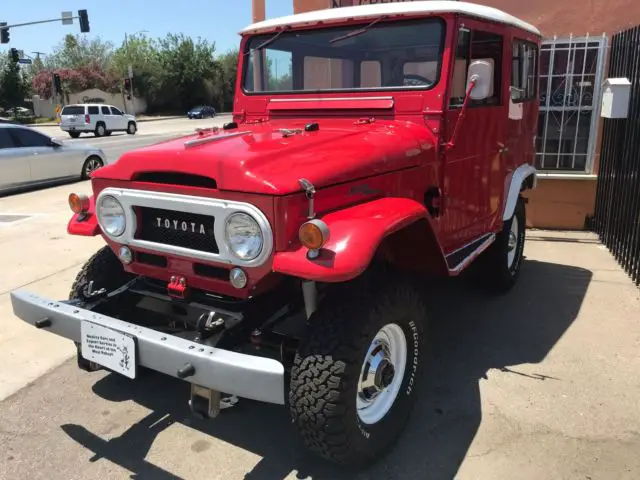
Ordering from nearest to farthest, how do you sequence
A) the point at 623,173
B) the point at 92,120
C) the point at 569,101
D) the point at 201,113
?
the point at 623,173 → the point at 569,101 → the point at 92,120 → the point at 201,113

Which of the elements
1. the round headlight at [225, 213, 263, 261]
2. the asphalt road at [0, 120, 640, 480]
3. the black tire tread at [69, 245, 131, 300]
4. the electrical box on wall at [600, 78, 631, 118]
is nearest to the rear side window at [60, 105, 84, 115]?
the asphalt road at [0, 120, 640, 480]

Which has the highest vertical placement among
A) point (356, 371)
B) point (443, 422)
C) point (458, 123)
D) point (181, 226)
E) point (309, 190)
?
point (458, 123)

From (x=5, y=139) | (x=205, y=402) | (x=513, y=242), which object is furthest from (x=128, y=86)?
(x=205, y=402)

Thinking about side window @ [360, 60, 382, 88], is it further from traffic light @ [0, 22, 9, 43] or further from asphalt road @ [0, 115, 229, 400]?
traffic light @ [0, 22, 9, 43]

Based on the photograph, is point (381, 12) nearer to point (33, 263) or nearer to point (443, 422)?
point (443, 422)

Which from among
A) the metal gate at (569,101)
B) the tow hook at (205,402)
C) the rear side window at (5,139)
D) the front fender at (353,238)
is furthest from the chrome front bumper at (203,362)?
the rear side window at (5,139)

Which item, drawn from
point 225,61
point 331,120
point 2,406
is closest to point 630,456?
point 331,120

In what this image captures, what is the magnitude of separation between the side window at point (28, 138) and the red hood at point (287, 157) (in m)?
9.08

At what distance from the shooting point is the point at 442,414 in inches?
126

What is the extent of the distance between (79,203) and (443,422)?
7.91ft

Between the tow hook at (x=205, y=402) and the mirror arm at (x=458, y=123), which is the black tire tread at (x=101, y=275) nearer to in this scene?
the tow hook at (x=205, y=402)

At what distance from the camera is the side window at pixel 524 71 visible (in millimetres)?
4342

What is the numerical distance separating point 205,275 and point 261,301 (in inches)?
12.5

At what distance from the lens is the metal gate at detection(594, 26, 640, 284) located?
5477mm
